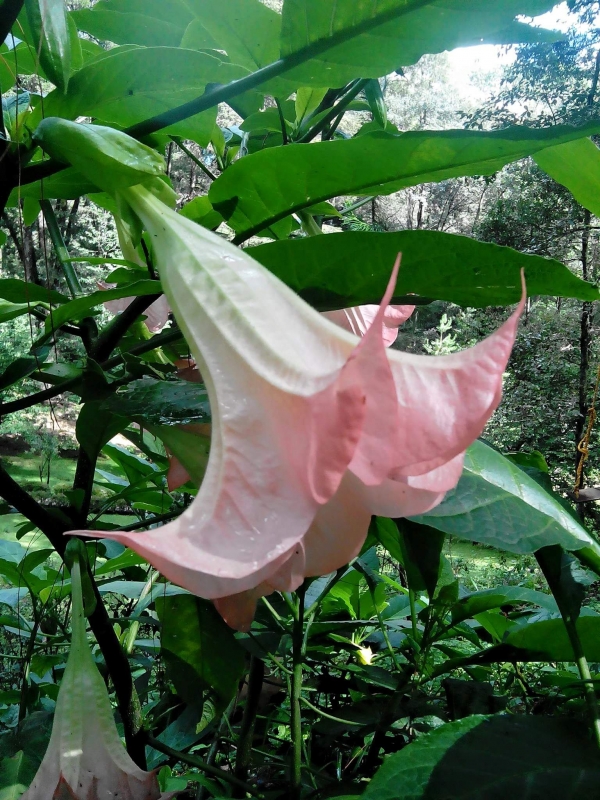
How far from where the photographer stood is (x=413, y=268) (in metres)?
0.32

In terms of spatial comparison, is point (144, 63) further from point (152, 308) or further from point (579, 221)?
point (579, 221)

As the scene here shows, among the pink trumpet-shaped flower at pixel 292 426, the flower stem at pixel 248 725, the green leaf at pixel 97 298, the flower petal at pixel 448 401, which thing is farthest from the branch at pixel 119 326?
the flower stem at pixel 248 725

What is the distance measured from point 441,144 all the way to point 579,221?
4.65 metres

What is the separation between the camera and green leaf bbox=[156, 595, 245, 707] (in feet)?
1.65

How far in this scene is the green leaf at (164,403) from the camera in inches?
13.8

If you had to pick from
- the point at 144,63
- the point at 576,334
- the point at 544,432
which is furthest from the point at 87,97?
the point at 576,334

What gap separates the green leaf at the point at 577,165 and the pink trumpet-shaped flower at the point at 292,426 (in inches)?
9.7

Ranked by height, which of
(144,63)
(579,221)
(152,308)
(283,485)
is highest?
(579,221)

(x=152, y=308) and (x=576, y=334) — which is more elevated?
(x=576, y=334)

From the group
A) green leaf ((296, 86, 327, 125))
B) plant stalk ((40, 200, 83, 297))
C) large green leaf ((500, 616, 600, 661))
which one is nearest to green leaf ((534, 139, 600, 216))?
green leaf ((296, 86, 327, 125))

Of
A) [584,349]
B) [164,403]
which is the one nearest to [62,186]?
[164,403]

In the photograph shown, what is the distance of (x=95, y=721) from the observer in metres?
0.34

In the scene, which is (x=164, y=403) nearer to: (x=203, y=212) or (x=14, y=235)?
(x=203, y=212)

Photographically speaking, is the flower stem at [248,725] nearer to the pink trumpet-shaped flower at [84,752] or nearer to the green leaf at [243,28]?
the pink trumpet-shaped flower at [84,752]
